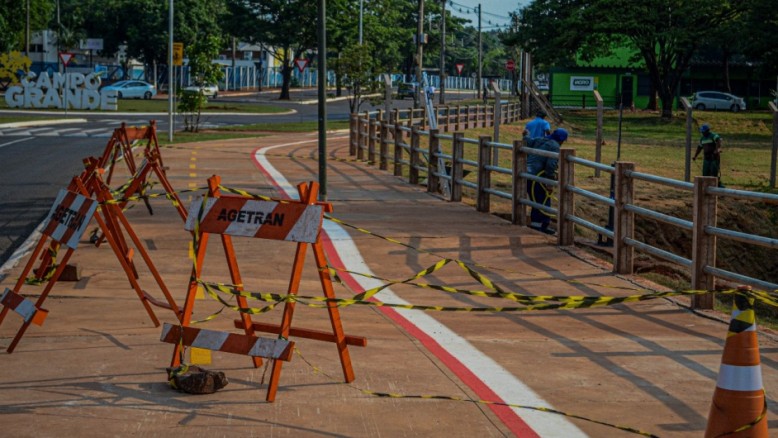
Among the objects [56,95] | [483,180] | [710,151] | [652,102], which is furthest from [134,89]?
[483,180]

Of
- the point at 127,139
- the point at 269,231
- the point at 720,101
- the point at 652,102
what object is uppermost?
the point at 720,101

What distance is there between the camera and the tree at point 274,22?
3049 inches

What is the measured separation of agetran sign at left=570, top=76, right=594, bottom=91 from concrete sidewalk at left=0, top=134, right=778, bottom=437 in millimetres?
60646

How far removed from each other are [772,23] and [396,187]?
38.7m

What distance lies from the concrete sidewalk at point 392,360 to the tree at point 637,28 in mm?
45823

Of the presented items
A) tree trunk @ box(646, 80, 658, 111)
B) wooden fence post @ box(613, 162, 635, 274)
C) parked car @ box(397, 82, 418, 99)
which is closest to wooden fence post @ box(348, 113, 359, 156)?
wooden fence post @ box(613, 162, 635, 274)

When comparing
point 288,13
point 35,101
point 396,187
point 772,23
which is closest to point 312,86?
point 288,13

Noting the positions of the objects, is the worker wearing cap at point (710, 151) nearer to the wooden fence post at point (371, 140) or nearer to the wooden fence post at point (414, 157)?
the wooden fence post at point (414, 157)

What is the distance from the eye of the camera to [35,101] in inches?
2448

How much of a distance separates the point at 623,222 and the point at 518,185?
3.94 metres

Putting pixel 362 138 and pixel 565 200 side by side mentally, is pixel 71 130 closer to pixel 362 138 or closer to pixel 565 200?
pixel 362 138

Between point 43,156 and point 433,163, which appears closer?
point 433,163

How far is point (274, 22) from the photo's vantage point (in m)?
79.4

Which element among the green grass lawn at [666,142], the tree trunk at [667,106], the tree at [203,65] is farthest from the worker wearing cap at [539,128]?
the tree trunk at [667,106]
